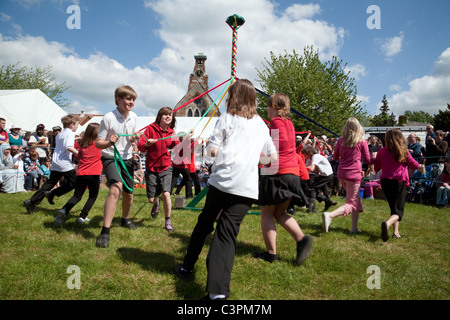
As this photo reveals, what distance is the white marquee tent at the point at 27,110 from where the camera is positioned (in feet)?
48.4

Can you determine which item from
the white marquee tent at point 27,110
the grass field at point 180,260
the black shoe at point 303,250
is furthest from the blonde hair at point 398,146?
the white marquee tent at point 27,110

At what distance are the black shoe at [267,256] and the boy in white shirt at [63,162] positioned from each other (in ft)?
12.4

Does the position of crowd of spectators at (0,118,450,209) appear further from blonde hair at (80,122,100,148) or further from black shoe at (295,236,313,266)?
black shoe at (295,236,313,266)

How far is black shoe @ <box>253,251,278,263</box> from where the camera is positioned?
355 centimetres

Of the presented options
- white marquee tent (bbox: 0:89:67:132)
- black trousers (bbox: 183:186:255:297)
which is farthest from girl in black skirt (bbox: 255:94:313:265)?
white marquee tent (bbox: 0:89:67:132)

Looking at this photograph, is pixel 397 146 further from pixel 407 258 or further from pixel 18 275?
pixel 18 275

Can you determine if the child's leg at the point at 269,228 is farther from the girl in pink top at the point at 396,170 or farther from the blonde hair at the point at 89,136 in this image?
the blonde hair at the point at 89,136

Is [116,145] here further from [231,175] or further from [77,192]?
[231,175]

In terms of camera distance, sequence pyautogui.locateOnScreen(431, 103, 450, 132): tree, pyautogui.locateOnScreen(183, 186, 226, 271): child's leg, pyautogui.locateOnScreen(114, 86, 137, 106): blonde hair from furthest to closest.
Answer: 1. pyautogui.locateOnScreen(431, 103, 450, 132): tree
2. pyautogui.locateOnScreen(114, 86, 137, 106): blonde hair
3. pyautogui.locateOnScreen(183, 186, 226, 271): child's leg

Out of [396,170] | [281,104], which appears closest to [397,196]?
[396,170]

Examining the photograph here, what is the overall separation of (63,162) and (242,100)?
4333 millimetres
